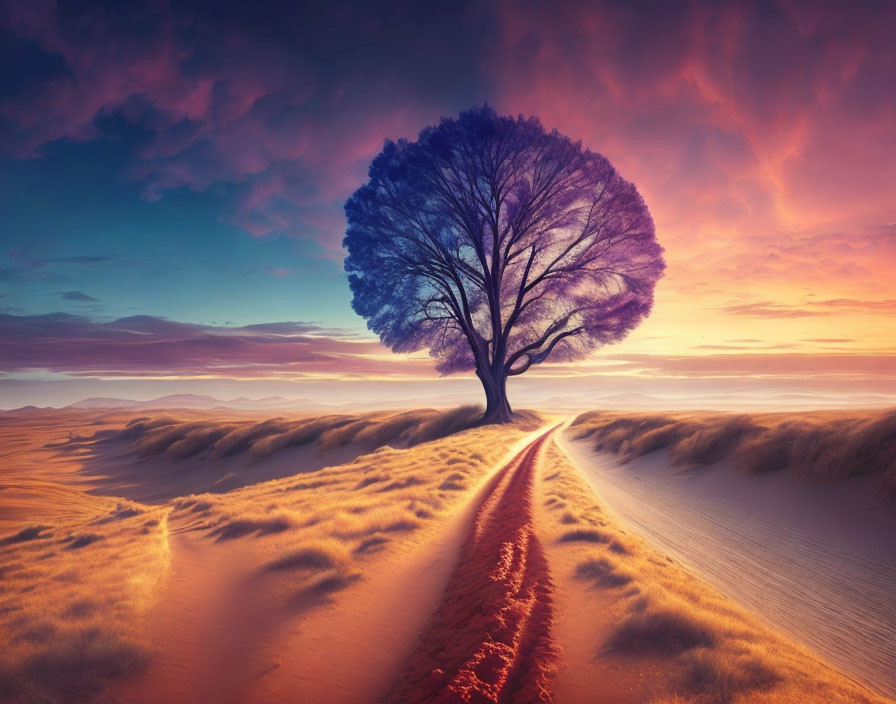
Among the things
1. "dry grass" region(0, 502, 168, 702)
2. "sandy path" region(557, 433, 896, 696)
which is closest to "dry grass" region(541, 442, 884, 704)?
"sandy path" region(557, 433, 896, 696)

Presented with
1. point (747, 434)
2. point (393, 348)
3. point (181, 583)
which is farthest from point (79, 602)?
point (393, 348)

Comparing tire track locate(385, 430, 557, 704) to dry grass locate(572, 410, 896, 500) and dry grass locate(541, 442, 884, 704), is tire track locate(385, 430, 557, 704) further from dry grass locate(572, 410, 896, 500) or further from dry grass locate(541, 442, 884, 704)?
dry grass locate(572, 410, 896, 500)

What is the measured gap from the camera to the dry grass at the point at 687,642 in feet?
8.13

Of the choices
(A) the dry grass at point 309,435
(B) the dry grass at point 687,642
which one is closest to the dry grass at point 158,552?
(B) the dry grass at point 687,642

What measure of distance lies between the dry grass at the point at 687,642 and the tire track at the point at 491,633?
0.43 meters

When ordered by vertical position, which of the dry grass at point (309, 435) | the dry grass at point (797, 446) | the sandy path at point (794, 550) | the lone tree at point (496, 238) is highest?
the lone tree at point (496, 238)

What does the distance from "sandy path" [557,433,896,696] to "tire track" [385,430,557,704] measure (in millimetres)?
2170

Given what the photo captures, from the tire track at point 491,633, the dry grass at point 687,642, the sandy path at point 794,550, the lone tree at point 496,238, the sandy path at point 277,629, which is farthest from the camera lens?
the lone tree at point 496,238

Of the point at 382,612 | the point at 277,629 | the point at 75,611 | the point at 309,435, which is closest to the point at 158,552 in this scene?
the point at 75,611

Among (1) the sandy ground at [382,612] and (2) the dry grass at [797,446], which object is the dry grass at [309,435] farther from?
(1) the sandy ground at [382,612]

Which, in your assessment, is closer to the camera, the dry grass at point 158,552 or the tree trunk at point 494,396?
the dry grass at point 158,552

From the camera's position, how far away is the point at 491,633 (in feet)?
10.4

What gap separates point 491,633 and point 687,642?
1445mm

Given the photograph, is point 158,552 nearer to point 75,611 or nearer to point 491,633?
point 75,611
